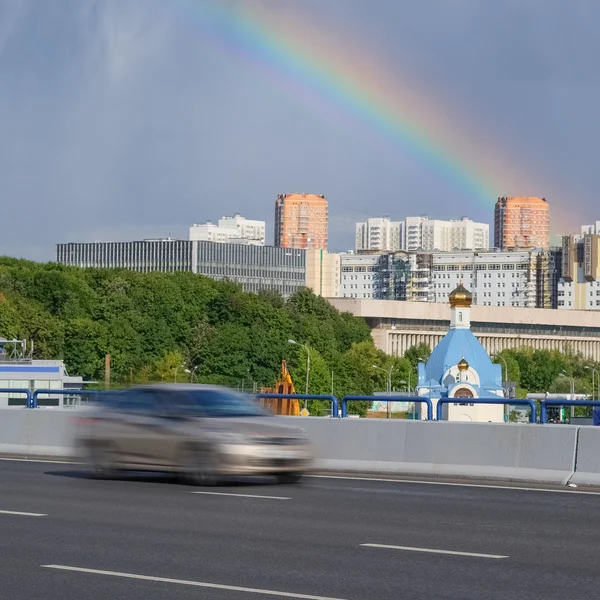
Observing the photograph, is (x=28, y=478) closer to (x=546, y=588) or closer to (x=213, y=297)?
(x=546, y=588)

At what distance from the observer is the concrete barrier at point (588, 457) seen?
21438 mm

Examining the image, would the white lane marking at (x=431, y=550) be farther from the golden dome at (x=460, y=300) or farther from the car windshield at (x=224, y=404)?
the golden dome at (x=460, y=300)

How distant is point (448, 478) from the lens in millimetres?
23234

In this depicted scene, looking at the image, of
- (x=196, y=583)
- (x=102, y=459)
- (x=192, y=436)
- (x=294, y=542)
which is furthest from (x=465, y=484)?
(x=196, y=583)

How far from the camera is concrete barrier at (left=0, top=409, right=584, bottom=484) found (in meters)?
21.9

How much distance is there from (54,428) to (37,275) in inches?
4502

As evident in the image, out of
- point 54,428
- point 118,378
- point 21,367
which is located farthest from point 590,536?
point 118,378


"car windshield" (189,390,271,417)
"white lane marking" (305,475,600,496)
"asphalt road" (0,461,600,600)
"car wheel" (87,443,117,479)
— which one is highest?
"car windshield" (189,390,271,417)

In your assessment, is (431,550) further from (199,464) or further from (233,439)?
(199,464)

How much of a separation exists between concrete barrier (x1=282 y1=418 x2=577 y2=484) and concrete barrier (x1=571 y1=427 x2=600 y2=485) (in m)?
0.13

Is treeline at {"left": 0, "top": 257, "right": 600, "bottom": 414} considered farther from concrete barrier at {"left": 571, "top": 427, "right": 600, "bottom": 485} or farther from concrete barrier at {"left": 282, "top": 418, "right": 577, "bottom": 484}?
concrete barrier at {"left": 571, "top": 427, "right": 600, "bottom": 485}

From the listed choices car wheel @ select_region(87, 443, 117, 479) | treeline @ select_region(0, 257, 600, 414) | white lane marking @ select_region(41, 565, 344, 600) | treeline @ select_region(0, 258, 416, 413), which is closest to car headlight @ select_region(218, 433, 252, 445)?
car wheel @ select_region(87, 443, 117, 479)

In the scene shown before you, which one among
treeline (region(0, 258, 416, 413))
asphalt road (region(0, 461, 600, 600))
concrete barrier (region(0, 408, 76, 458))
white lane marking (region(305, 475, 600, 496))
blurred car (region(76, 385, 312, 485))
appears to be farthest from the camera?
treeline (region(0, 258, 416, 413))

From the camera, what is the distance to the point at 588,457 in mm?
21625
